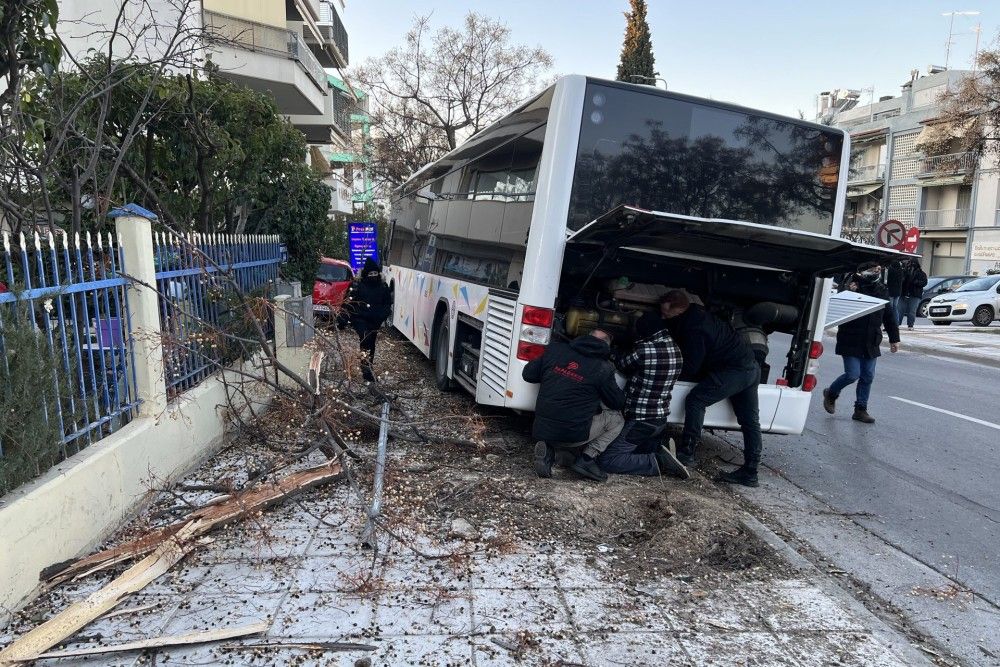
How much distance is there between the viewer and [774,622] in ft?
11.5

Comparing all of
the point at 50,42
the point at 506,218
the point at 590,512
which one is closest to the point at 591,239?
the point at 506,218

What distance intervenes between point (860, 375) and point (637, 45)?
2714 centimetres

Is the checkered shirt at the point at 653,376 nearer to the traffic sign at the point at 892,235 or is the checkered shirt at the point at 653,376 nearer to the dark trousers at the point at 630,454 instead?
the dark trousers at the point at 630,454

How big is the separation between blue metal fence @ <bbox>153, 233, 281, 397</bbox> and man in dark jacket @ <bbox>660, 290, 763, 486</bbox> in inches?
149

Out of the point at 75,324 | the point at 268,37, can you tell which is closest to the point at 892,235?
the point at 75,324

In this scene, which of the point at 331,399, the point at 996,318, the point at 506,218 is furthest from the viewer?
the point at 996,318

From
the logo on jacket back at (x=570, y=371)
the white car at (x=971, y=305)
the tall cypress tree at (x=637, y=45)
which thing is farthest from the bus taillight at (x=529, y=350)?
the tall cypress tree at (x=637, y=45)

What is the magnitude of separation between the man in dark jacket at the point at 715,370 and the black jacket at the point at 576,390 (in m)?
0.83

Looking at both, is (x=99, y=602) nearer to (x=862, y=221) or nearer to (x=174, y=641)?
(x=174, y=641)

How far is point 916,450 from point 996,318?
18.4 meters

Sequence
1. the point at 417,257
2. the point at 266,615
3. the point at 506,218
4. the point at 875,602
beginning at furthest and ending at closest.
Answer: the point at 417,257, the point at 506,218, the point at 875,602, the point at 266,615

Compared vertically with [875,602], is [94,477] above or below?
above

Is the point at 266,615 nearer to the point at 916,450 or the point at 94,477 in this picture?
the point at 94,477

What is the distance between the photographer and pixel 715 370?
228 inches
